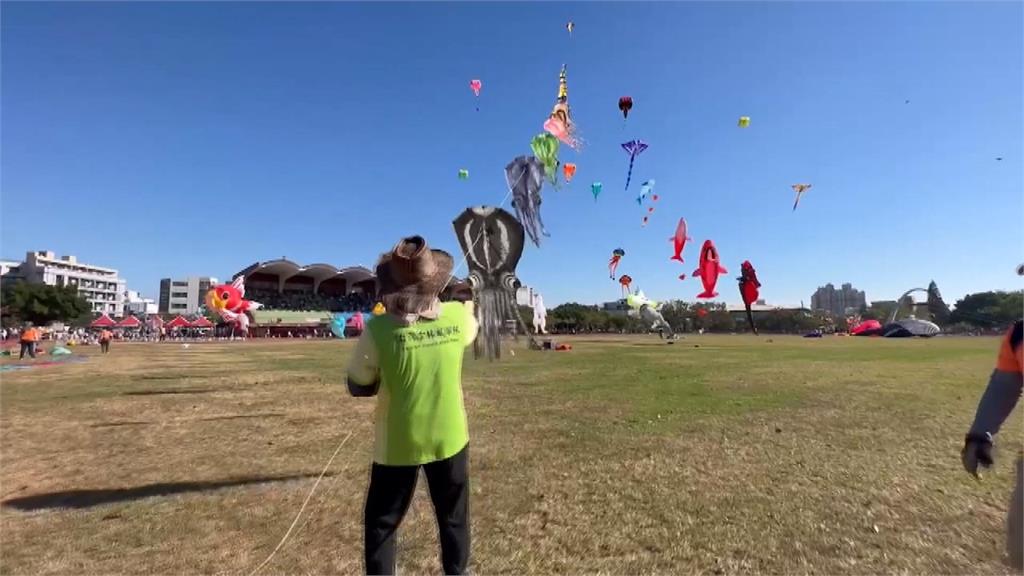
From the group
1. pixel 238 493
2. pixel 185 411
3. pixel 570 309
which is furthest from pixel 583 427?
pixel 570 309

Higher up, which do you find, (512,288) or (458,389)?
(512,288)

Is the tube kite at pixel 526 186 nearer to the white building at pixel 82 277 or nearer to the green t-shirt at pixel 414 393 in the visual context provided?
the green t-shirt at pixel 414 393

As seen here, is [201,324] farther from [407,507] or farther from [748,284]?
[407,507]

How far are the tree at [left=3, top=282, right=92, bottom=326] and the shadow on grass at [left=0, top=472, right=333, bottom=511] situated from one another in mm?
75340

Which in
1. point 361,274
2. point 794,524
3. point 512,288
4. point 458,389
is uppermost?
point 361,274

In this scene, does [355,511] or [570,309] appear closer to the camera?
[355,511]

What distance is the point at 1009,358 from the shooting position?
8.01ft

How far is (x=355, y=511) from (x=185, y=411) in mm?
7327

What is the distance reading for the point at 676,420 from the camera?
8.66 meters

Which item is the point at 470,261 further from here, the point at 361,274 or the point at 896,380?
the point at 361,274

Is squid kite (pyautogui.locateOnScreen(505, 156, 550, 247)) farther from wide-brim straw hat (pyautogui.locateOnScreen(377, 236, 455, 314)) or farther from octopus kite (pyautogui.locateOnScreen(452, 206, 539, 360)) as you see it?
wide-brim straw hat (pyautogui.locateOnScreen(377, 236, 455, 314))

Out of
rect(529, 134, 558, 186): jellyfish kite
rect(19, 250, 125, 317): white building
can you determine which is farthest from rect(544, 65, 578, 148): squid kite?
rect(19, 250, 125, 317): white building

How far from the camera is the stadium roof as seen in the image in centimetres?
7738

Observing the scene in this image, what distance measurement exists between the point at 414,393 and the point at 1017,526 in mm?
2644
